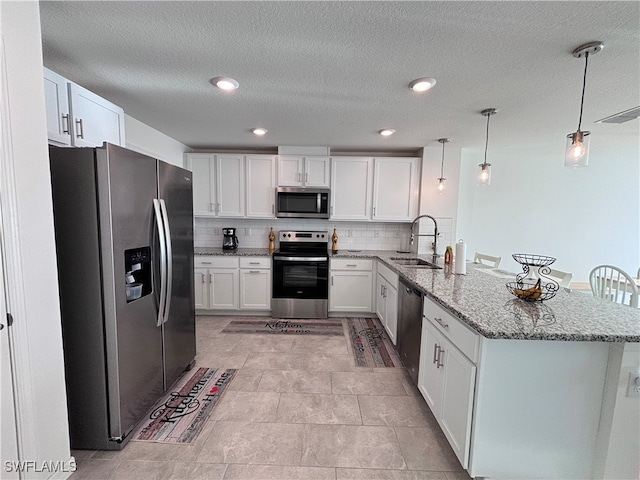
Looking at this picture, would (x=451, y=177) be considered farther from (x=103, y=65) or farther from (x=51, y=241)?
(x=51, y=241)

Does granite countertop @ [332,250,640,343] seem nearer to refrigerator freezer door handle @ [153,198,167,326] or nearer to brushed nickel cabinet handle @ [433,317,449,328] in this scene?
→ brushed nickel cabinet handle @ [433,317,449,328]

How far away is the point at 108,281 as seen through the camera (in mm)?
1460

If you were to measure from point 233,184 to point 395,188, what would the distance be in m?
2.30

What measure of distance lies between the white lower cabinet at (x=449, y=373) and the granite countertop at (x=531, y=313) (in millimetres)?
95

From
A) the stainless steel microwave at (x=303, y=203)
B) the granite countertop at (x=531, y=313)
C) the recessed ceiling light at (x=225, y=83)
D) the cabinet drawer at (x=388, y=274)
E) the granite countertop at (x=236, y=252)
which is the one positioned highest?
the recessed ceiling light at (x=225, y=83)

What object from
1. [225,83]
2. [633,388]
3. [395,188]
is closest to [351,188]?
[395,188]

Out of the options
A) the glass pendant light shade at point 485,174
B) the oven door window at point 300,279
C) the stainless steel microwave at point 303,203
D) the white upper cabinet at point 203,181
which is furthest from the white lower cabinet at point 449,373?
the white upper cabinet at point 203,181

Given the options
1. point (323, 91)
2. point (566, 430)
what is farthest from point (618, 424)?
point (323, 91)

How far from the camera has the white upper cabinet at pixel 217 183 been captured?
3.73 metres

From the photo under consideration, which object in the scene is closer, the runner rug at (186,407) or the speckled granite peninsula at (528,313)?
the speckled granite peninsula at (528,313)

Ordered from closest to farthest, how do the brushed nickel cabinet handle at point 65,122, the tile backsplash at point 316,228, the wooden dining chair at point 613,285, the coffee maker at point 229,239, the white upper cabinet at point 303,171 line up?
1. the brushed nickel cabinet handle at point 65,122
2. the wooden dining chair at point 613,285
3. the white upper cabinet at point 303,171
4. the coffee maker at point 229,239
5. the tile backsplash at point 316,228

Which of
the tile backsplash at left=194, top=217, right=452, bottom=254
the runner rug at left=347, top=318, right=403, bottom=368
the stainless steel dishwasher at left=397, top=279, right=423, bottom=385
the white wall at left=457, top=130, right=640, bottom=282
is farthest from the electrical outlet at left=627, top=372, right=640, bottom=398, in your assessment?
the white wall at left=457, top=130, right=640, bottom=282

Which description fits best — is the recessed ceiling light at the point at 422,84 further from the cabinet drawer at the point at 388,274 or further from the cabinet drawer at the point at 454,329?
the cabinet drawer at the point at 388,274

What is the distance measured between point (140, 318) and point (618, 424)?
263 cm
